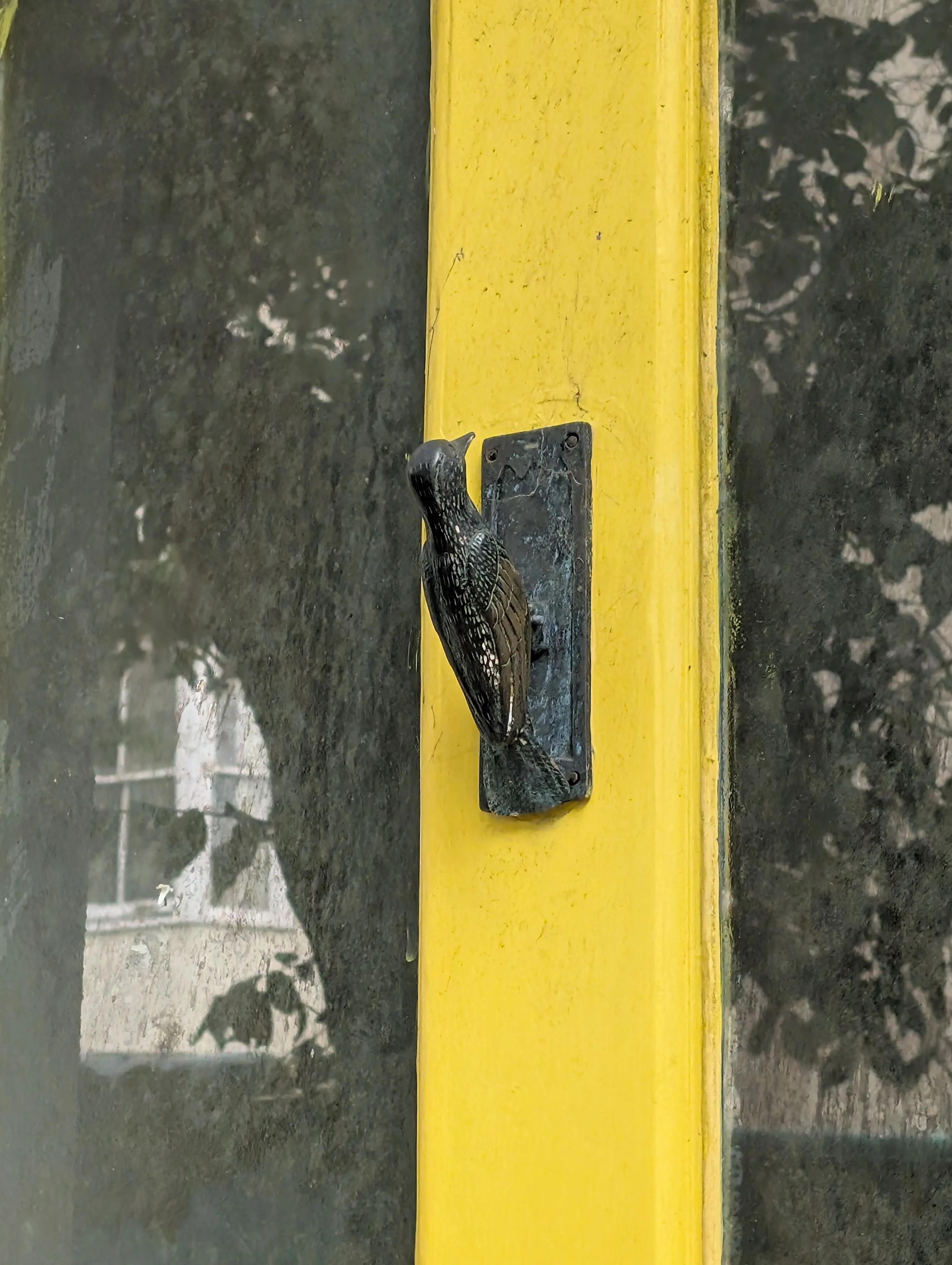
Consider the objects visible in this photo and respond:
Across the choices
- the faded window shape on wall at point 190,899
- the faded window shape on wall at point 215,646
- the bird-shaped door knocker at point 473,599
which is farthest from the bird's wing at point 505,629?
the faded window shape on wall at point 190,899

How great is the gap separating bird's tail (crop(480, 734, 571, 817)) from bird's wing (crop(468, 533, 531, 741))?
0.03 metres

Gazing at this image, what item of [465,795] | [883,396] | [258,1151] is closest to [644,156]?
[883,396]

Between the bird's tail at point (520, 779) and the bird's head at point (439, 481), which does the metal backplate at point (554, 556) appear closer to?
the bird's tail at point (520, 779)

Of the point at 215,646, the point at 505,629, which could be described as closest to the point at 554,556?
the point at 505,629

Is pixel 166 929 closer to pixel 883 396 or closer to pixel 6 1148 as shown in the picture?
pixel 6 1148

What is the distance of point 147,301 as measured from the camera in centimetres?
150

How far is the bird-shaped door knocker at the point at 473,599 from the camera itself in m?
1.06

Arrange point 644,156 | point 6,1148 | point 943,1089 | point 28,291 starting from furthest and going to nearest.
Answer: point 28,291 → point 6,1148 → point 644,156 → point 943,1089

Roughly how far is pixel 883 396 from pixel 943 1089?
0.48 metres

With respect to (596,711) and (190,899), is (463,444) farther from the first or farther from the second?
(190,899)

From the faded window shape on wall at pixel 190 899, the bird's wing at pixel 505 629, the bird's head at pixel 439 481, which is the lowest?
the faded window shape on wall at pixel 190 899

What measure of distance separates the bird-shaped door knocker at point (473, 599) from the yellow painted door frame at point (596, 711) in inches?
2.7

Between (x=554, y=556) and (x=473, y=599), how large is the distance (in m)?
0.12

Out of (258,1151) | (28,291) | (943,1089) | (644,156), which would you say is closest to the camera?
(943,1089)
